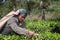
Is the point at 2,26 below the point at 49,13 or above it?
above

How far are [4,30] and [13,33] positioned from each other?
266 millimetres

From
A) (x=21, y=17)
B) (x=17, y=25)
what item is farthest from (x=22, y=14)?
(x=17, y=25)

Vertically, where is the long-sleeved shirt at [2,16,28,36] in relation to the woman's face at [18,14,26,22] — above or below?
below

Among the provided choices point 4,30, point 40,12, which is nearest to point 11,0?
point 40,12

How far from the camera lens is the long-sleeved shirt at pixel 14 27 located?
5.59 meters

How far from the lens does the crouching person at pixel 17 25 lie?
220 inches

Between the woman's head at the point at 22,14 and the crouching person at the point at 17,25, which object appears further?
the woman's head at the point at 22,14

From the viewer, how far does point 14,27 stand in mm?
5707

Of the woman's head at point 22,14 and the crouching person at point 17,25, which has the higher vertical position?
the woman's head at point 22,14

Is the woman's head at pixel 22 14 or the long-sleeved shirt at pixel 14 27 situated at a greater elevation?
the woman's head at pixel 22 14

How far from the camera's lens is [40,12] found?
17047 mm

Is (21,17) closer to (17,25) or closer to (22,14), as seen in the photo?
(22,14)

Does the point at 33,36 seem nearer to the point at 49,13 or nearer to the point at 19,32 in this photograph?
the point at 19,32

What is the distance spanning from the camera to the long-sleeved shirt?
5.59 metres
